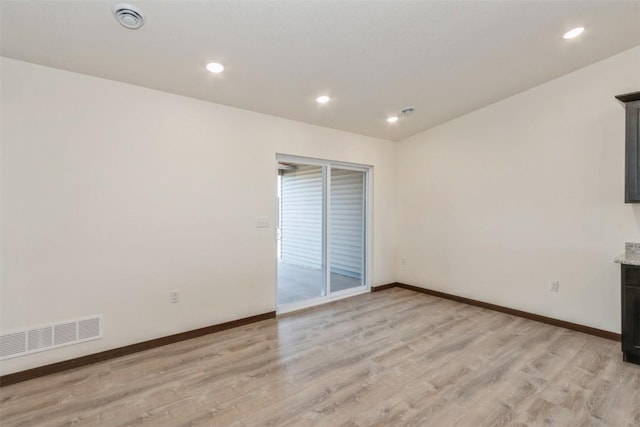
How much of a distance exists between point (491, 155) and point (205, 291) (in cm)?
401

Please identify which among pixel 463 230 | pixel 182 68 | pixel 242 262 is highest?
pixel 182 68

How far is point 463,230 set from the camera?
4.42 m

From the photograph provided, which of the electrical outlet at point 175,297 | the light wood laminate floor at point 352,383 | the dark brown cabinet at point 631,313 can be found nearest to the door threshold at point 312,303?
the light wood laminate floor at point 352,383

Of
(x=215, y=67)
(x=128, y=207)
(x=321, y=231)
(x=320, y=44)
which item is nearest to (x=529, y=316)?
(x=321, y=231)

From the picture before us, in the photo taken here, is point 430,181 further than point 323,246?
Yes

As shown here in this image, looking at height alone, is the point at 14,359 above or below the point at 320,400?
above

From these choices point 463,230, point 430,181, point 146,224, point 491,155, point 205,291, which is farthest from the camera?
point 430,181

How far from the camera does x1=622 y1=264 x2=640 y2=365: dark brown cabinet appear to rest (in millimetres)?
2611

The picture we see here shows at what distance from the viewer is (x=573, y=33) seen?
8.73ft

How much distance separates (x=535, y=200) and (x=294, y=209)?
10.3ft

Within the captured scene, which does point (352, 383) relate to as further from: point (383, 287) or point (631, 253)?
point (631, 253)

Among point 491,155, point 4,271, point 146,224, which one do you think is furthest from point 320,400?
point 491,155

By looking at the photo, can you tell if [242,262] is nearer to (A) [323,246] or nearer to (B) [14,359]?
(A) [323,246]

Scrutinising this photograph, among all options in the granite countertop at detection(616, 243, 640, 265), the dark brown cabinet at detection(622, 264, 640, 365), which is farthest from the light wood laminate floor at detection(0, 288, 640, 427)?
the granite countertop at detection(616, 243, 640, 265)
